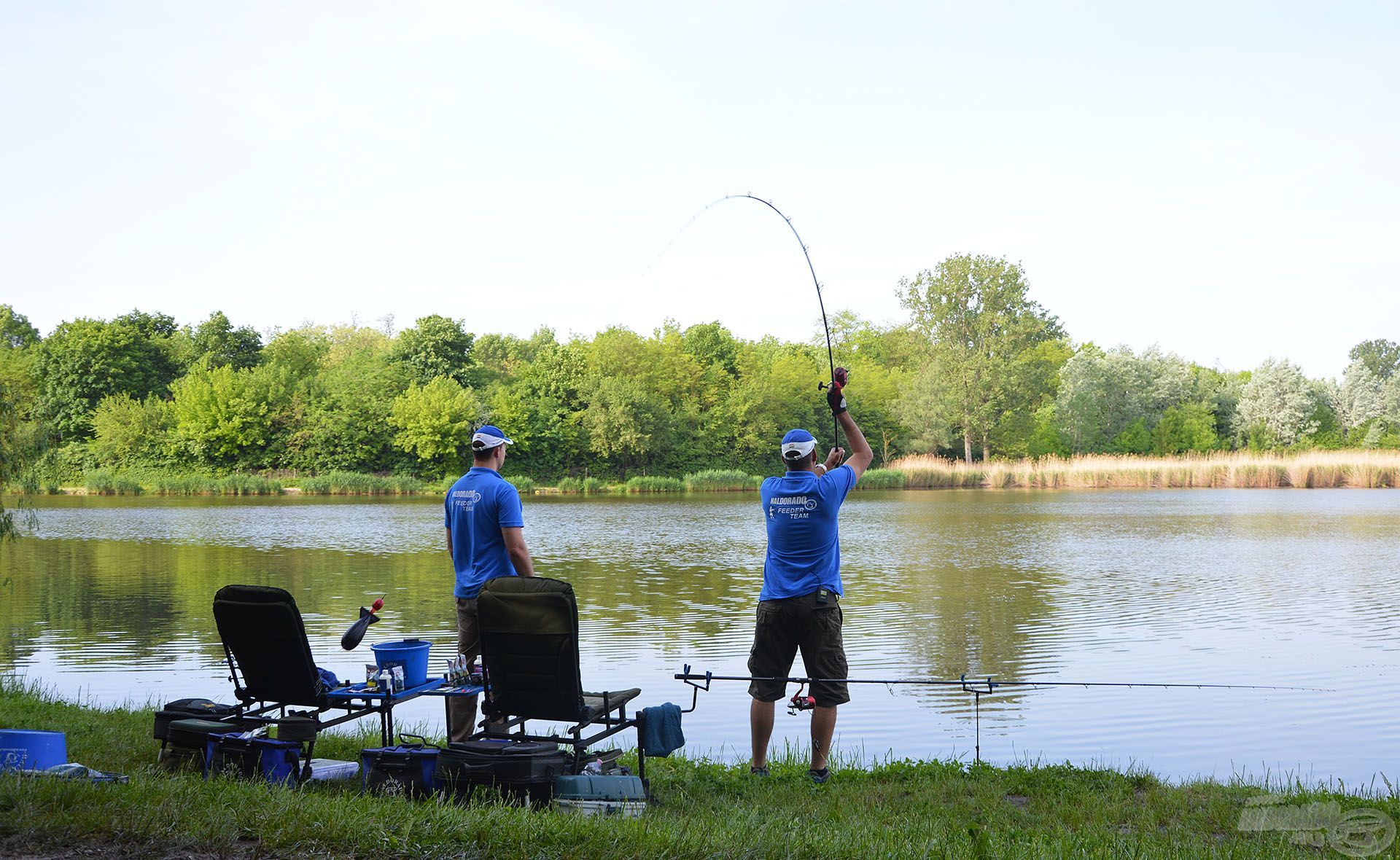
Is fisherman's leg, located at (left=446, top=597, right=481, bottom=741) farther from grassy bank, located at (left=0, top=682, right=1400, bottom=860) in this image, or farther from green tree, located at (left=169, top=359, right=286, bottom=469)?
green tree, located at (left=169, top=359, right=286, bottom=469)

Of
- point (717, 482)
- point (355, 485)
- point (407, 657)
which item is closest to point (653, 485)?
point (717, 482)

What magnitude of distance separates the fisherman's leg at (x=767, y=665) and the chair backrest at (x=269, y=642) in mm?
2268

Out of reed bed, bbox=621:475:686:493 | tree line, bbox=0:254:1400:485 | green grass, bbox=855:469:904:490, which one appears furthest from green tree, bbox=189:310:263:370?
green grass, bbox=855:469:904:490

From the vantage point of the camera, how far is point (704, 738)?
7844 millimetres

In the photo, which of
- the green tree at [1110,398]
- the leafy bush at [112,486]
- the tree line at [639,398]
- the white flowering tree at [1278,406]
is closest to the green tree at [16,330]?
the tree line at [639,398]

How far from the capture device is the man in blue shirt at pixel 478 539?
20.4 ft

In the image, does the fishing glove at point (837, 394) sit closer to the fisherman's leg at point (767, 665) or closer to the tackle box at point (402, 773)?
the fisherman's leg at point (767, 665)

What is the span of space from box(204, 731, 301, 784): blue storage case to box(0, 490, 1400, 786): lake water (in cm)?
271

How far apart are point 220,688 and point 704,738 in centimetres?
408

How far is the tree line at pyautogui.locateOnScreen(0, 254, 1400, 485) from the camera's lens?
61188 millimetres

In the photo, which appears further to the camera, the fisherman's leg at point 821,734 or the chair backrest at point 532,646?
the fisherman's leg at point 821,734

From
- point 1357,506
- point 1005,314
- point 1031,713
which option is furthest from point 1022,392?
point 1031,713

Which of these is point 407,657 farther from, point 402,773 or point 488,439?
point 488,439

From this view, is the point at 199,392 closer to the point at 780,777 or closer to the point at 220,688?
the point at 220,688
